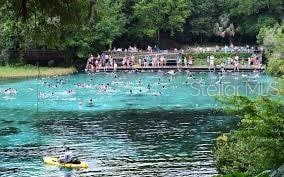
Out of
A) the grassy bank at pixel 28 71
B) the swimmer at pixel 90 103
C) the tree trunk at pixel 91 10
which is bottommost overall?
the swimmer at pixel 90 103

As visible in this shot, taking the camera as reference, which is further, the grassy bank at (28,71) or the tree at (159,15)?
the tree at (159,15)

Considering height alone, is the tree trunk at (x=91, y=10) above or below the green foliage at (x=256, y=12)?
below

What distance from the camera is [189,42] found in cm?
7131

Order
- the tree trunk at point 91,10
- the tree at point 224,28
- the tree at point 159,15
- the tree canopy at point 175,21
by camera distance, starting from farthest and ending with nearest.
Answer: the tree at point 224,28 → the tree at point 159,15 → the tree canopy at point 175,21 → the tree trunk at point 91,10

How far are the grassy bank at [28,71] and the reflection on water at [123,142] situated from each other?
18.7 meters

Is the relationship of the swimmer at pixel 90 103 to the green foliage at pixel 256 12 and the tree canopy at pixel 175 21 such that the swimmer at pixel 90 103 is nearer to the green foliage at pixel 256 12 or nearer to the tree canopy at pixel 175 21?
the tree canopy at pixel 175 21

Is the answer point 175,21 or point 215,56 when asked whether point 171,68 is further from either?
point 175,21

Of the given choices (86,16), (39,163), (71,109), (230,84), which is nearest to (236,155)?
(39,163)


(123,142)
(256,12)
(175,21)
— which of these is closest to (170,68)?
(175,21)

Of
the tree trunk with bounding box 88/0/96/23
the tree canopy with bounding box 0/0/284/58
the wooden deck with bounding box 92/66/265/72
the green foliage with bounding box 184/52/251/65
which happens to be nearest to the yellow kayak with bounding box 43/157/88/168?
the tree trunk with bounding box 88/0/96/23

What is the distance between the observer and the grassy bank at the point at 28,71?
55.8 m

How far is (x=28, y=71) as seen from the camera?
187 feet

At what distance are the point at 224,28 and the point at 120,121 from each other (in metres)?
35.6

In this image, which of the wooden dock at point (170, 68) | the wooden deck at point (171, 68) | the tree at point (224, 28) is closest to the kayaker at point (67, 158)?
the wooden dock at point (170, 68)
